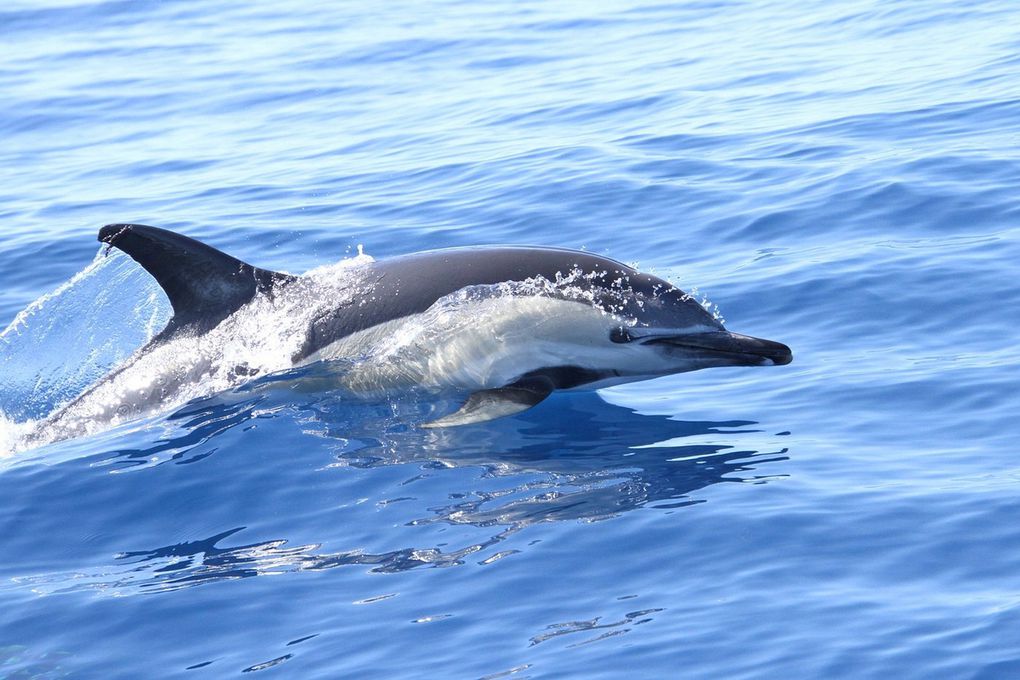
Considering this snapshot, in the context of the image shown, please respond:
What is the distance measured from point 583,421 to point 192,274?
262cm

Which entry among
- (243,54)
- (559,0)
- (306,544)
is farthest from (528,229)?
(559,0)

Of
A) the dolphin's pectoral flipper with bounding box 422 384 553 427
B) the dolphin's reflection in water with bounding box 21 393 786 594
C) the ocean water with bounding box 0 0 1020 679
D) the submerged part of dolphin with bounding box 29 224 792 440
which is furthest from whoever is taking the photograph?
the submerged part of dolphin with bounding box 29 224 792 440

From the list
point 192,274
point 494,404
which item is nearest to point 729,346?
point 494,404

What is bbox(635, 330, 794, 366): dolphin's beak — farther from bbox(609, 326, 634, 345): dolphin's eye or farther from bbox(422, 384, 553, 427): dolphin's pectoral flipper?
bbox(422, 384, 553, 427): dolphin's pectoral flipper

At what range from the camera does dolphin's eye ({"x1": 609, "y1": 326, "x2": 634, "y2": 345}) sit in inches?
346

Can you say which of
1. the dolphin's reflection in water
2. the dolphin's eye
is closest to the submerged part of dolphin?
the dolphin's eye

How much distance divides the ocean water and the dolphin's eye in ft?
1.77

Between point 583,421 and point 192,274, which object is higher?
point 192,274

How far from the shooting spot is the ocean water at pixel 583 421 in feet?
20.3

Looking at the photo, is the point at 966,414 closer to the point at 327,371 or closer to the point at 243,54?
the point at 327,371

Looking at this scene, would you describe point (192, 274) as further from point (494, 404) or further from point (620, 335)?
point (620, 335)

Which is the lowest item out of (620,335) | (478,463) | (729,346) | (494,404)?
(478,463)

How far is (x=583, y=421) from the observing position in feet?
29.3

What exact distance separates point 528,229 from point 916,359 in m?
4.89
